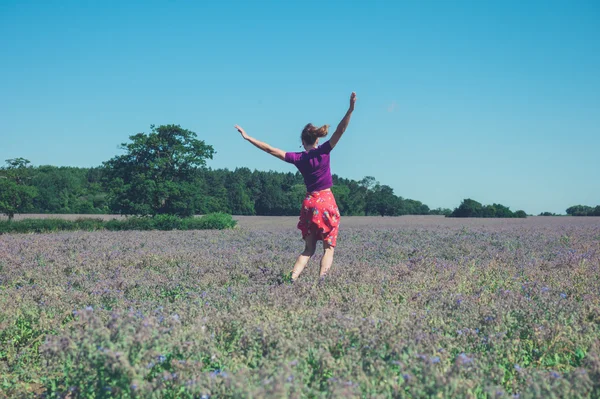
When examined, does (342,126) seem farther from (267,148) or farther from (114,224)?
(114,224)

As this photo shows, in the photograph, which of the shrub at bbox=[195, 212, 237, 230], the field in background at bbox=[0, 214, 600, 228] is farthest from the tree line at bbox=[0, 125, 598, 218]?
the shrub at bbox=[195, 212, 237, 230]

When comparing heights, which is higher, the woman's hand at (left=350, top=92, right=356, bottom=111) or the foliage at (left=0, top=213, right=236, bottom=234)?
the woman's hand at (left=350, top=92, right=356, bottom=111)

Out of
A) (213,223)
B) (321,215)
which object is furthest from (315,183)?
(213,223)

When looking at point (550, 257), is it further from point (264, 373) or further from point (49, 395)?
point (49, 395)

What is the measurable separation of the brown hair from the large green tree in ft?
92.0

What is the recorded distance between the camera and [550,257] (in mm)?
8156

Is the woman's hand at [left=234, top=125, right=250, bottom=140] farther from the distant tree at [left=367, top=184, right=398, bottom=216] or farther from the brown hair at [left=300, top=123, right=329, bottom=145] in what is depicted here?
the distant tree at [left=367, top=184, right=398, bottom=216]

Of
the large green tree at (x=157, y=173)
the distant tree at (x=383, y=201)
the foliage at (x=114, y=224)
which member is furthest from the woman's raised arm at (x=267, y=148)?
the distant tree at (x=383, y=201)

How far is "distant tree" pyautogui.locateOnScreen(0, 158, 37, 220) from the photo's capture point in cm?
3819

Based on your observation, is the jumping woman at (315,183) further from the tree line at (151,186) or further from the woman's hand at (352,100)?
the tree line at (151,186)

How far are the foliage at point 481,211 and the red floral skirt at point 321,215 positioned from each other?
1465 inches

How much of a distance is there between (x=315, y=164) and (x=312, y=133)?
370mm

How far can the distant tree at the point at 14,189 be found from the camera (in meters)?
38.2

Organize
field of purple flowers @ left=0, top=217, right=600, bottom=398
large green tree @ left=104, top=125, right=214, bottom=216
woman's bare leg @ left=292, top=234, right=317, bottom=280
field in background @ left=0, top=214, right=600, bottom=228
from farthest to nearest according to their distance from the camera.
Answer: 1. large green tree @ left=104, top=125, right=214, bottom=216
2. field in background @ left=0, top=214, right=600, bottom=228
3. woman's bare leg @ left=292, top=234, right=317, bottom=280
4. field of purple flowers @ left=0, top=217, right=600, bottom=398
